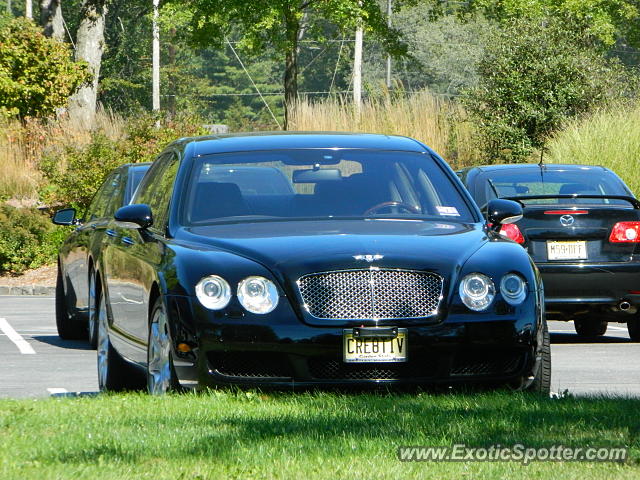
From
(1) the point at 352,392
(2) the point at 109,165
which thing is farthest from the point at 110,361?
(2) the point at 109,165

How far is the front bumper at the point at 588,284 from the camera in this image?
12.9 meters

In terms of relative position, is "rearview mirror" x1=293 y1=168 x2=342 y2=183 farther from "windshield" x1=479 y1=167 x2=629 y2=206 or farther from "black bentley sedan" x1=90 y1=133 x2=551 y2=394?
"windshield" x1=479 y1=167 x2=629 y2=206

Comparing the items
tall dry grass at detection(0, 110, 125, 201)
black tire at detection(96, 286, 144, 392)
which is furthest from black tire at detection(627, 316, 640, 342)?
tall dry grass at detection(0, 110, 125, 201)

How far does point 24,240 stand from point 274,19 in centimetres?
1341

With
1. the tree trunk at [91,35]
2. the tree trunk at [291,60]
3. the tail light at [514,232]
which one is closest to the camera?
the tail light at [514,232]

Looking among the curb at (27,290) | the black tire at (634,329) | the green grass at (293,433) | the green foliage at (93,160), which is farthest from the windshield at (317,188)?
the green foliage at (93,160)

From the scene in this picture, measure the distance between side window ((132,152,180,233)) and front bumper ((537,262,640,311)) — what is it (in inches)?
173

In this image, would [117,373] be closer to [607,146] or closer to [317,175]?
[317,175]

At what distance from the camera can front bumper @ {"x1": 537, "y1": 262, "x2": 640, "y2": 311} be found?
42.4 feet

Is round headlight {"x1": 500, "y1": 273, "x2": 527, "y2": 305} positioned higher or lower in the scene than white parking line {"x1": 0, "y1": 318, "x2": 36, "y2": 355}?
higher

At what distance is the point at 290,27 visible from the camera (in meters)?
36.5

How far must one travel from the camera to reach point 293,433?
6172 millimetres

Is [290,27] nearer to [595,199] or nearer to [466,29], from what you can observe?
[595,199]

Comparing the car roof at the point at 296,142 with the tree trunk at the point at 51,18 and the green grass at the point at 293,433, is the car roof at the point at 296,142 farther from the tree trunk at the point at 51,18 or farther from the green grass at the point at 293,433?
the tree trunk at the point at 51,18
